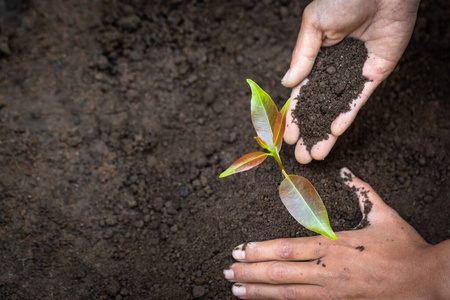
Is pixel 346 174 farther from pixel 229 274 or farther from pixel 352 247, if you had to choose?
pixel 229 274

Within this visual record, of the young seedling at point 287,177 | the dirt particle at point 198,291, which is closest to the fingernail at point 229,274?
the dirt particle at point 198,291

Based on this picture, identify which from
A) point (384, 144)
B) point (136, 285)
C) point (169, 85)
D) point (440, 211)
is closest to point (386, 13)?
point (384, 144)

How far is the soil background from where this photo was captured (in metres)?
1.88

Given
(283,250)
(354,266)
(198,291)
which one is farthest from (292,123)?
(198,291)

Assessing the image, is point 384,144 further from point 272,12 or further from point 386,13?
point 272,12

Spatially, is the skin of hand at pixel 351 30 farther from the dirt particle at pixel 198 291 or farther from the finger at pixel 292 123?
the dirt particle at pixel 198 291

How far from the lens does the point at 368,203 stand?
1796mm

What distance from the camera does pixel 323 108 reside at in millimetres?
1757

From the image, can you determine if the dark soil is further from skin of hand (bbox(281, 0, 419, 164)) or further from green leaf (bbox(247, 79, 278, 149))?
green leaf (bbox(247, 79, 278, 149))

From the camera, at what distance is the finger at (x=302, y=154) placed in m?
1.79

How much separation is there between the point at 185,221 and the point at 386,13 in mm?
1377

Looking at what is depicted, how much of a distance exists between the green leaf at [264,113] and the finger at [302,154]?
0.69 feet

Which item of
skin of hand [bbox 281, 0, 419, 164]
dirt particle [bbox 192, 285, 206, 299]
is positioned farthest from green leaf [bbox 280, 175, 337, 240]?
dirt particle [bbox 192, 285, 206, 299]

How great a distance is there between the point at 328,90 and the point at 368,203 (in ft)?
1.81
